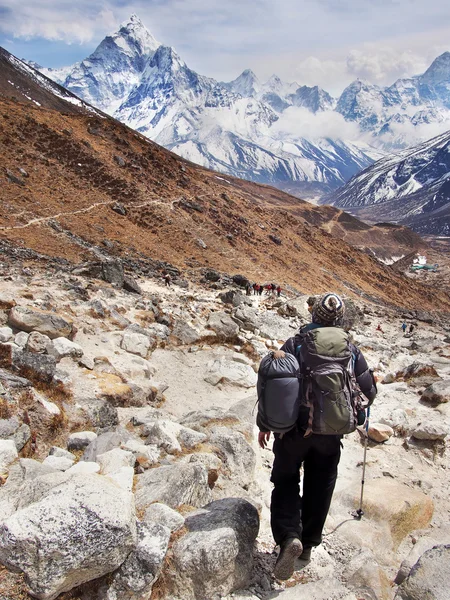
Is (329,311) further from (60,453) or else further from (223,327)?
(223,327)

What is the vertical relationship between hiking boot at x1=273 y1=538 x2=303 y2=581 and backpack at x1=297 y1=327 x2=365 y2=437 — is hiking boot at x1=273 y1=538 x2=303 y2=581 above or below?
below

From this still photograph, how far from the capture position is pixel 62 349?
10742 millimetres

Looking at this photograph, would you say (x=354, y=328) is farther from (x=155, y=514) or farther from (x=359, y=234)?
(x=359, y=234)

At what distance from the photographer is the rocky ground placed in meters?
3.97

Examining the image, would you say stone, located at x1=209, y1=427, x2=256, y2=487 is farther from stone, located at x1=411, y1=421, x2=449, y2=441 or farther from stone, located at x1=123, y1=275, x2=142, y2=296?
stone, located at x1=123, y1=275, x2=142, y2=296

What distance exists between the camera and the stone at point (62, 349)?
34.3 ft

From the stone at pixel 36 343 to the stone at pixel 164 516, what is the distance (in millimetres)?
6371

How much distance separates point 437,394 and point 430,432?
8.89 feet

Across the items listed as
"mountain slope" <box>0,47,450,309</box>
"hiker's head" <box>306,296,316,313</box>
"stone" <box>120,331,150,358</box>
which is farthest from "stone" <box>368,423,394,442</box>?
"mountain slope" <box>0,47,450,309</box>

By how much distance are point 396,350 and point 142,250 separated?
2082 centimetres

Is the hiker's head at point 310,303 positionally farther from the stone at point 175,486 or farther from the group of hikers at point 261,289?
the group of hikers at point 261,289

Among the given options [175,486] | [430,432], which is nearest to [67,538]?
[175,486]

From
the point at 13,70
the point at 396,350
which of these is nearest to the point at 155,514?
the point at 396,350

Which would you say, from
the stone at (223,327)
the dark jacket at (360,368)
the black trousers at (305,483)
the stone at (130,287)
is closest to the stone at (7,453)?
the black trousers at (305,483)
